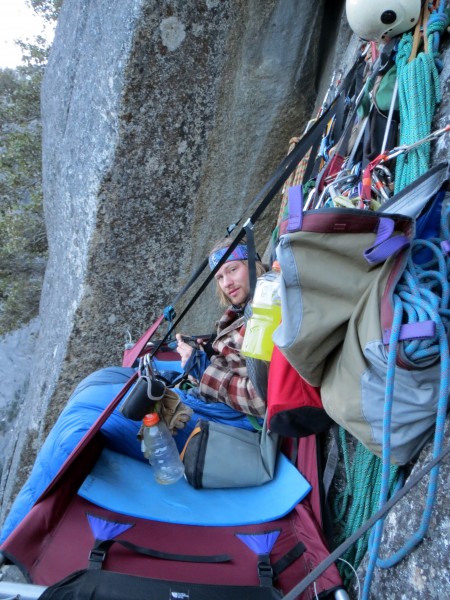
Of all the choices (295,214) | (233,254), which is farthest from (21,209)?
(295,214)

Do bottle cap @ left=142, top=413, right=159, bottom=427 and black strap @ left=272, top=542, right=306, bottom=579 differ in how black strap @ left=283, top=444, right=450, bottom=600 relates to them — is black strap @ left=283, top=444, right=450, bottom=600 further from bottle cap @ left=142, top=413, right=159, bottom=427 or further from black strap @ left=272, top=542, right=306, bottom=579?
bottle cap @ left=142, top=413, right=159, bottom=427

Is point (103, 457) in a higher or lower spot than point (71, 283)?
lower

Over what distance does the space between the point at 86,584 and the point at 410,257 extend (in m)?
1.72

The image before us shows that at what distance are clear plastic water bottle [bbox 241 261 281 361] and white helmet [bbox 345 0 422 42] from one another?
170 centimetres

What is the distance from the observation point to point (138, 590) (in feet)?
5.91

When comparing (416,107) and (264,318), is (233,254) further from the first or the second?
(416,107)

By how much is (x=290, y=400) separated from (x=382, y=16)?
2.28m

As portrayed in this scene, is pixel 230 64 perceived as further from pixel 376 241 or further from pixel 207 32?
pixel 376 241

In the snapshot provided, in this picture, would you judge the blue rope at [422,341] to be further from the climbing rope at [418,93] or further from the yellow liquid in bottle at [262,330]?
the climbing rope at [418,93]

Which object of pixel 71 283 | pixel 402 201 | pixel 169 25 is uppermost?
pixel 169 25

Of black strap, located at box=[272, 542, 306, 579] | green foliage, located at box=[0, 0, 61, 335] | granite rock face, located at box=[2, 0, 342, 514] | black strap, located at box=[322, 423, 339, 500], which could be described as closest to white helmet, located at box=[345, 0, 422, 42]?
granite rock face, located at box=[2, 0, 342, 514]

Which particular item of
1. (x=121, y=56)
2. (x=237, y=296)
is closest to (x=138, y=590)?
(x=237, y=296)

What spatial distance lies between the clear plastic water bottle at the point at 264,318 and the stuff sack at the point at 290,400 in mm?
95

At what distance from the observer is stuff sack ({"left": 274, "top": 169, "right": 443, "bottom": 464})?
5.15 ft
